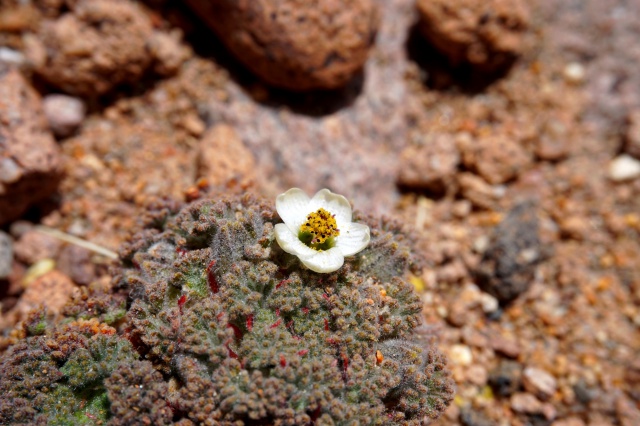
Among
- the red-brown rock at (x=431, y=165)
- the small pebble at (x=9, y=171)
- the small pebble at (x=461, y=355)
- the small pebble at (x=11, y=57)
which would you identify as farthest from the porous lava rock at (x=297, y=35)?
the small pebble at (x=461, y=355)

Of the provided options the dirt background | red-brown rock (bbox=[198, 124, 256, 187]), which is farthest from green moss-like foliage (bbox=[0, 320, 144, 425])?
red-brown rock (bbox=[198, 124, 256, 187])

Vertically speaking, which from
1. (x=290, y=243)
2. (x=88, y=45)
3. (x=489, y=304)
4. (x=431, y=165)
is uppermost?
(x=290, y=243)

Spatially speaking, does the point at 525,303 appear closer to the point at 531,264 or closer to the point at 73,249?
the point at 531,264

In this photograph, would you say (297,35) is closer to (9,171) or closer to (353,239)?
(353,239)

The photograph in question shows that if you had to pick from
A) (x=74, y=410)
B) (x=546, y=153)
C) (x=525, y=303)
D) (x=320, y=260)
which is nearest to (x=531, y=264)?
(x=525, y=303)

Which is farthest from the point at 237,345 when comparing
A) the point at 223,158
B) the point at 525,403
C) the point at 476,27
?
the point at 476,27

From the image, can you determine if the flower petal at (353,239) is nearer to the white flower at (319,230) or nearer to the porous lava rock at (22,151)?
the white flower at (319,230)
